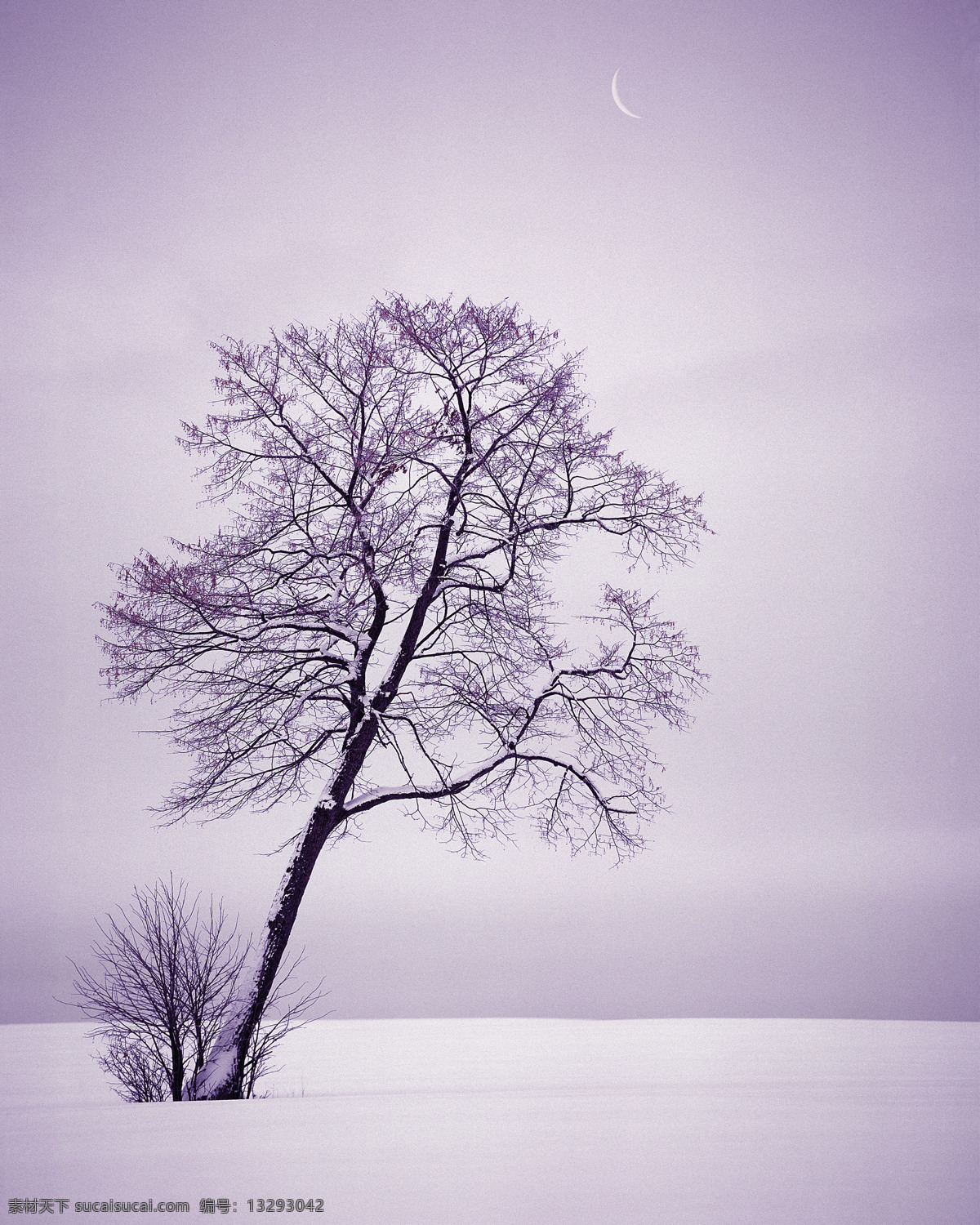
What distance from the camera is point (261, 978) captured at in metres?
8.49

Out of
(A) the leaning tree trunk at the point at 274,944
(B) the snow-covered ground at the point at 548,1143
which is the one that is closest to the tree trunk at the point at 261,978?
(A) the leaning tree trunk at the point at 274,944

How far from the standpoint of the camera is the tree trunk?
26.9 feet

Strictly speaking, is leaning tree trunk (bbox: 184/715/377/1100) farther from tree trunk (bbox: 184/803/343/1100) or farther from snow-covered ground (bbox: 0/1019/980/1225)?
snow-covered ground (bbox: 0/1019/980/1225)

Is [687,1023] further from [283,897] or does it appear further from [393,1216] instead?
[393,1216]

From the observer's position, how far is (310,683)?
978cm

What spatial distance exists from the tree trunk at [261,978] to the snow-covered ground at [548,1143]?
2.67 feet

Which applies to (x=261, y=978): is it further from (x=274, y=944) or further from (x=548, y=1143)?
(x=548, y=1143)

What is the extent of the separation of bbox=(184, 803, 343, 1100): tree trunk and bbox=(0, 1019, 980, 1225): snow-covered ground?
81 centimetres

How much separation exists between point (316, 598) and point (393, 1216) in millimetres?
6152

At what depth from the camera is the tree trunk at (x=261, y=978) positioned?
8188 millimetres

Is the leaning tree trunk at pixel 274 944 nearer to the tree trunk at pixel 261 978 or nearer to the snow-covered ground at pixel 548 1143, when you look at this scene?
the tree trunk at pixel 261 978

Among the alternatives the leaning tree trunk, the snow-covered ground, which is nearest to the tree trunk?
the leaning tree trunk

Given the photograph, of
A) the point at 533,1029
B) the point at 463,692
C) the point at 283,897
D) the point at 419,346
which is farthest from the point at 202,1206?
the point at 533,1029

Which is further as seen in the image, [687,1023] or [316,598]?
[687,1023]
